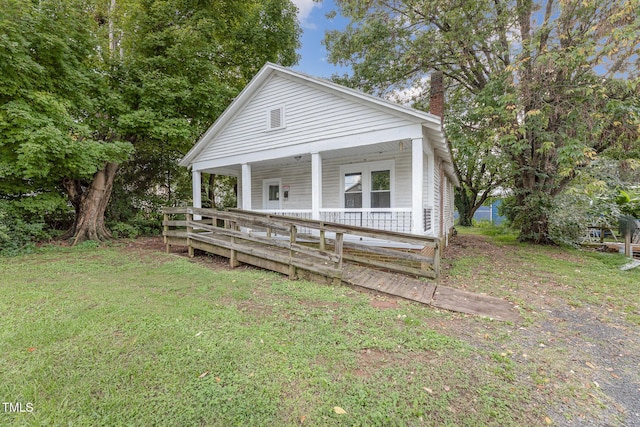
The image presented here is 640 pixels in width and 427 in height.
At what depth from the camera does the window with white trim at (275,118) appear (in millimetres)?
8781

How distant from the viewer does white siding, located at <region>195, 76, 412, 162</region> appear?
7.30 meters

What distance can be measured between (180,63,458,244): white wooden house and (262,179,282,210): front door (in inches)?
14.4

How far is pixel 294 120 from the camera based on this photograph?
28.0 feet

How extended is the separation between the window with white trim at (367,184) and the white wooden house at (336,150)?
3cm

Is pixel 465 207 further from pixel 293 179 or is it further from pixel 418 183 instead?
pixel 418 183

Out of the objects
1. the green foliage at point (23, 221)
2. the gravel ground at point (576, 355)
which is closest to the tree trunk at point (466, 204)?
the gravel ground at point (576, 355)

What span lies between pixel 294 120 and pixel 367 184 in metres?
3.18

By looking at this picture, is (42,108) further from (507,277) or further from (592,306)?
(592,306)

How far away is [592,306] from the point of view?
466cm

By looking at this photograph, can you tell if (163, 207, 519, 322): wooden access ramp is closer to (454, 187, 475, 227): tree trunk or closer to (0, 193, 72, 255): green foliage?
(0, 193, 72, 255): green foliage

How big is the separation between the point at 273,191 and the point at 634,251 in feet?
43.2

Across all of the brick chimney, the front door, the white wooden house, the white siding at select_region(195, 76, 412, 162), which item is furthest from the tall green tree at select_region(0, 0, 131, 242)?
the brick chimney

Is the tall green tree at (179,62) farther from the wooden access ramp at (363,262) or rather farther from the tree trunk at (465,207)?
the tree trunk at (465,207)

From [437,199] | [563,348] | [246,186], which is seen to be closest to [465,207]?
[437,199]
